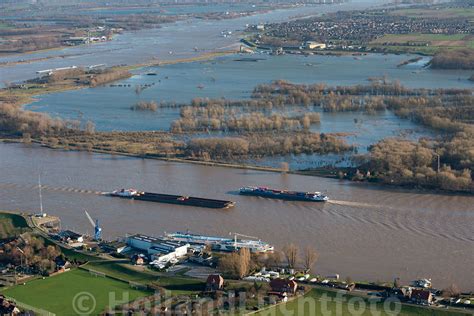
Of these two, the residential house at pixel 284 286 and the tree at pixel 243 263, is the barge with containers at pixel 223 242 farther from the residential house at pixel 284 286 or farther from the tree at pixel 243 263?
the residential house at pixel 284 286

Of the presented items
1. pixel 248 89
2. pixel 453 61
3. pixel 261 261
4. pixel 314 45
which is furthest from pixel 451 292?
pixel 314 45

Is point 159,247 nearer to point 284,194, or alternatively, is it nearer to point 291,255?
point 291,255

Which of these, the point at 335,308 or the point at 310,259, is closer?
the point at 335,308

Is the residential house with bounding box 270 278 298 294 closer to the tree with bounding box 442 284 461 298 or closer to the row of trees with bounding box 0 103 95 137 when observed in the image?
the tree with bounding box 442 284 461 298

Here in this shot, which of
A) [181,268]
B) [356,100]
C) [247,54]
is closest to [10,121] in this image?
[356,100]

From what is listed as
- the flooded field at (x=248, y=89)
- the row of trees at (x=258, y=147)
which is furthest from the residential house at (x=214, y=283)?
the row of trees at (x=258, y=147)

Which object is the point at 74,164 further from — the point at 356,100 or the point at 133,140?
the point at 356,100

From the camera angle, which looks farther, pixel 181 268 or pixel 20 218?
pixel 20 218
